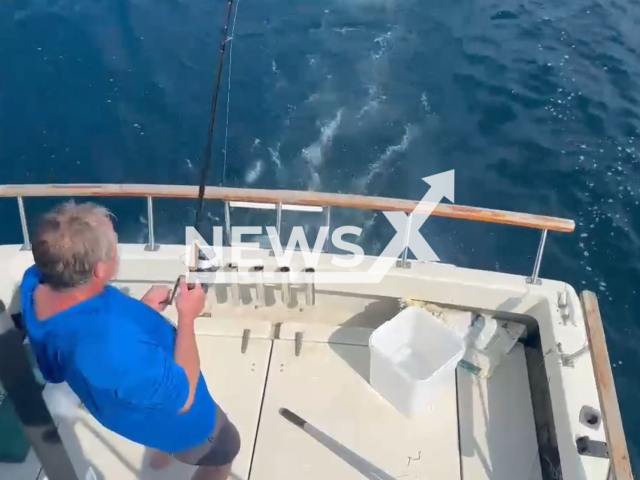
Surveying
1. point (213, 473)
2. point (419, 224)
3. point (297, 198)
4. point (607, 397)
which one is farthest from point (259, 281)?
point (419, 224)

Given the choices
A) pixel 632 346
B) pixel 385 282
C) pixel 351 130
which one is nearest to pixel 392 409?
pixel 385 282

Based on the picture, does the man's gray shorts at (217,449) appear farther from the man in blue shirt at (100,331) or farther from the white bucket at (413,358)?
the white bucket at (413,358)

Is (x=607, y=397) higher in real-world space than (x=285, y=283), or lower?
higher

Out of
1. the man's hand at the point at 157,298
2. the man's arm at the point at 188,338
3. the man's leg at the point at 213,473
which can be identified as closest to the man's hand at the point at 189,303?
the man's arm at the point at 188,338

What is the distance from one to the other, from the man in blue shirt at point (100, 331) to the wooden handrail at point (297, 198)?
1.37 m

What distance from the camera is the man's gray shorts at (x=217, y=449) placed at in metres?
2.63

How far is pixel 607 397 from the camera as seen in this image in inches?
111

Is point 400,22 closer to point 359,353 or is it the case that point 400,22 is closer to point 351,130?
point 351,130

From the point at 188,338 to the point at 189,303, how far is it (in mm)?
119

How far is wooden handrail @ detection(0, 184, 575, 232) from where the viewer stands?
3.56 m

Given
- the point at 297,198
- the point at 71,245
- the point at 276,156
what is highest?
the point at 71,245

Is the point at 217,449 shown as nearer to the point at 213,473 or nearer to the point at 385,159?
the point at 213,473

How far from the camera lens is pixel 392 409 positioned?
360 centimetres

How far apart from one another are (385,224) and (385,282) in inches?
150
